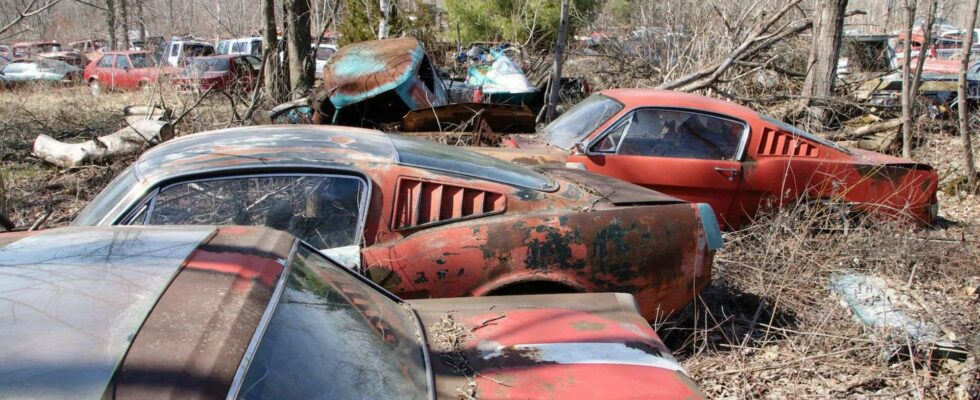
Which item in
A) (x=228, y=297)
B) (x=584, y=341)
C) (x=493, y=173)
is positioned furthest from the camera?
(x=493, y=173)

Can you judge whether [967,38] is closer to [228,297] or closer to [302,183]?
[302,183]

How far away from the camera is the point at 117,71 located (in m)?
18.1

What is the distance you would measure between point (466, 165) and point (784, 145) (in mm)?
3388

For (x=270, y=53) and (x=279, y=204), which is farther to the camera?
(x=270, y=53)

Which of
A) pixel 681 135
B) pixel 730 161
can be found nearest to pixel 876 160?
pixel 730 161

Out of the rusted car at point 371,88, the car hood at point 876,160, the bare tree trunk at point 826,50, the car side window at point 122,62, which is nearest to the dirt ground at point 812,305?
the car hood at point 876,160

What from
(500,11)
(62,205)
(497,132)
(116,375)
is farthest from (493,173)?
(500,11)

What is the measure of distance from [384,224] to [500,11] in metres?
19.4

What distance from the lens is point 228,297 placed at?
70.4 inches

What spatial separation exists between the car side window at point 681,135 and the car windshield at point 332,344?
3.75 meters

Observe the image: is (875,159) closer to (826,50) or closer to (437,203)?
(826,50)

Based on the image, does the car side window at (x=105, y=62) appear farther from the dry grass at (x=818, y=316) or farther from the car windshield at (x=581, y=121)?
the dry grass at (x=818, y=316)

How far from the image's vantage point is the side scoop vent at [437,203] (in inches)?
138

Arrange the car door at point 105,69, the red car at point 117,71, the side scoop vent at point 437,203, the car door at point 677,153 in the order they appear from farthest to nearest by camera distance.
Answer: the car door at point 105,69
the red car at point 117,71
the car door at point 677,153
the side scoop vent at point 437,203
